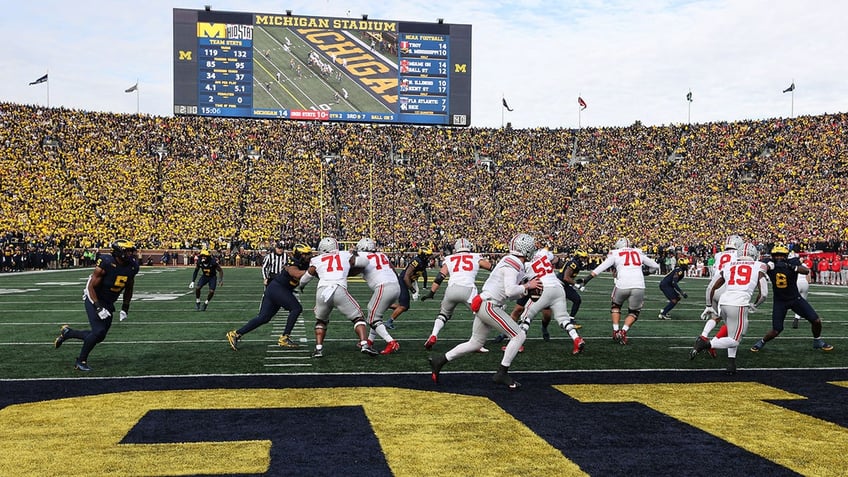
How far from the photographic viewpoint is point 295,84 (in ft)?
130

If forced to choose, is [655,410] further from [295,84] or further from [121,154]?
[121,154]

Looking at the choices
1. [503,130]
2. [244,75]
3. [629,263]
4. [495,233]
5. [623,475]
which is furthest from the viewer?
[503,130]

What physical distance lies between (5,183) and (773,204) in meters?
44.9

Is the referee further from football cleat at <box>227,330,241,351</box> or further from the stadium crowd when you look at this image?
the stadium crowd

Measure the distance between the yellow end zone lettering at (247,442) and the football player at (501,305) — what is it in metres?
0.65

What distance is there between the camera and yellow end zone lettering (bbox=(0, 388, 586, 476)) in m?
4.78

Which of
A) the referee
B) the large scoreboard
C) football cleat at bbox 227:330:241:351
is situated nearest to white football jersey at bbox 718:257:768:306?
football cleat at bbox 227:330:241:351

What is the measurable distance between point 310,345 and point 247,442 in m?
5.84

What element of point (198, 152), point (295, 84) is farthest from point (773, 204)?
point (198, 152)

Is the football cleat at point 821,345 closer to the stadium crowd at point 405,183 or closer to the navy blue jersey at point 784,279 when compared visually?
the navy blue jersey at point 784,279

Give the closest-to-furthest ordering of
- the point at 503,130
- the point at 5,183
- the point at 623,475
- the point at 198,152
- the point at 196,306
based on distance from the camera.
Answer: the point at 623,475, the point at 196,306, the point at 5,183, the point at 198,152, the point at 503,130

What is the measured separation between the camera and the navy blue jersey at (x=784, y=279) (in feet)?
33.2

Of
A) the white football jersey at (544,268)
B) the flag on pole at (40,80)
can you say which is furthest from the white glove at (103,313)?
the flag on pole at (40,80)

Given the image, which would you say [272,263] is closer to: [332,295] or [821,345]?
[332,295]
